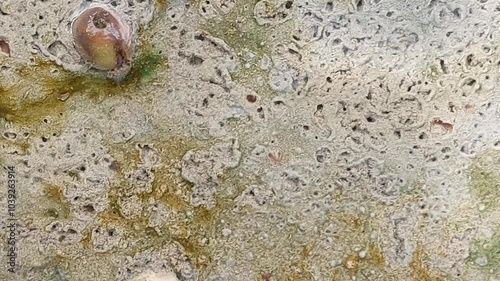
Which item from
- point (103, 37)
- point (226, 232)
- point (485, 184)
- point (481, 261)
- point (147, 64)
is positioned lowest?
point (226, 232)

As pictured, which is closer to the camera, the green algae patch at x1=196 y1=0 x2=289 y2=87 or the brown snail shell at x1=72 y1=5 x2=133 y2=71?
the brown snail shell at x1=72 y1=5 x2=133 y2=71

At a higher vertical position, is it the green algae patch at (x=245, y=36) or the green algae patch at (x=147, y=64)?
the green algae patch at (x=245, y=36)

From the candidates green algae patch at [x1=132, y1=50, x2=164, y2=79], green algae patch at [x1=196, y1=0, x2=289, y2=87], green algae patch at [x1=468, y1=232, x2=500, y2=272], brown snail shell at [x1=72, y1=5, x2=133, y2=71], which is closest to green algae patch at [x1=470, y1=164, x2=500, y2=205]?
green algae patch at [x1=468, y1=232, x2=500, y2=272]

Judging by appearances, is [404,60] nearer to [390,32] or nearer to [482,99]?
[390,32]

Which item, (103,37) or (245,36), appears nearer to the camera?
(103,37)

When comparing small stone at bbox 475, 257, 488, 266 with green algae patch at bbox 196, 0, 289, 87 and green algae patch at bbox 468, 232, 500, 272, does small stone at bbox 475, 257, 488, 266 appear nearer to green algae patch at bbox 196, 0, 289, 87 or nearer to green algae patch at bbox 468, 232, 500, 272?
green algae patch at bbox 468, 232, 500, 272

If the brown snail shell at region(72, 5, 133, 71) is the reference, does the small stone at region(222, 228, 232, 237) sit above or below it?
below

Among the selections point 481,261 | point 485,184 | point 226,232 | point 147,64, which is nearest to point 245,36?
point 147,64

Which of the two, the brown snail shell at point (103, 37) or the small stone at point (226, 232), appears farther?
the small stone at point (226, 232)

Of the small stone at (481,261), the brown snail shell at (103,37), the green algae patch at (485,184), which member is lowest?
the small stone at (481,261)

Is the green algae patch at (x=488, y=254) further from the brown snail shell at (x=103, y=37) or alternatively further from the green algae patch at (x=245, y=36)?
the brown snail shell at (x=103, y=37)

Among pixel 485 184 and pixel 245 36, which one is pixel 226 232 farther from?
pixel 485 184

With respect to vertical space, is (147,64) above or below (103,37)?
below

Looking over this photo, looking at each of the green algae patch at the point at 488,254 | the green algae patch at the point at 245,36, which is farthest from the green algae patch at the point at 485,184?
the green algae patch at the point at 245,36
